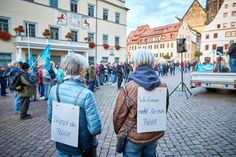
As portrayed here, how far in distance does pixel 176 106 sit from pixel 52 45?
1900 centimetres

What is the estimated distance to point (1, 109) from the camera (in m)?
6.68

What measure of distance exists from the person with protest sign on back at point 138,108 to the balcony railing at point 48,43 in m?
20.5

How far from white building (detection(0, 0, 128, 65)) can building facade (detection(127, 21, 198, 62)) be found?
19.7 metres

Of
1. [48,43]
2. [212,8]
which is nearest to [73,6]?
[48,43]

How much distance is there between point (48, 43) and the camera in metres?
20.8

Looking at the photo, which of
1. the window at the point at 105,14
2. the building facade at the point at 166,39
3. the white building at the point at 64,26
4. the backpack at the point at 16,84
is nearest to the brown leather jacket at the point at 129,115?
the backpack at the point at 16,84

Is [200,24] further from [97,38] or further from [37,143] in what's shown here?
[37,143]

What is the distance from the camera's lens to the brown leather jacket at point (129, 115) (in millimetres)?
1830

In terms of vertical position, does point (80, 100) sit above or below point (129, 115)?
above

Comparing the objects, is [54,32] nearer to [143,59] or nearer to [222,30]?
[143,59]

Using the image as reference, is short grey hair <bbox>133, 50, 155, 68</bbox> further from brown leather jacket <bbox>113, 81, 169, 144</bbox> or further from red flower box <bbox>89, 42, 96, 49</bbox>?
red flower box <bbox>89, 42, 96, 49</bbox>

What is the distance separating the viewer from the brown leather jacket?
1830 mm

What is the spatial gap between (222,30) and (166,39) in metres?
17.7

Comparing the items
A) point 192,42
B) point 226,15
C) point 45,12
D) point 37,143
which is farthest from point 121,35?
point 192,42
